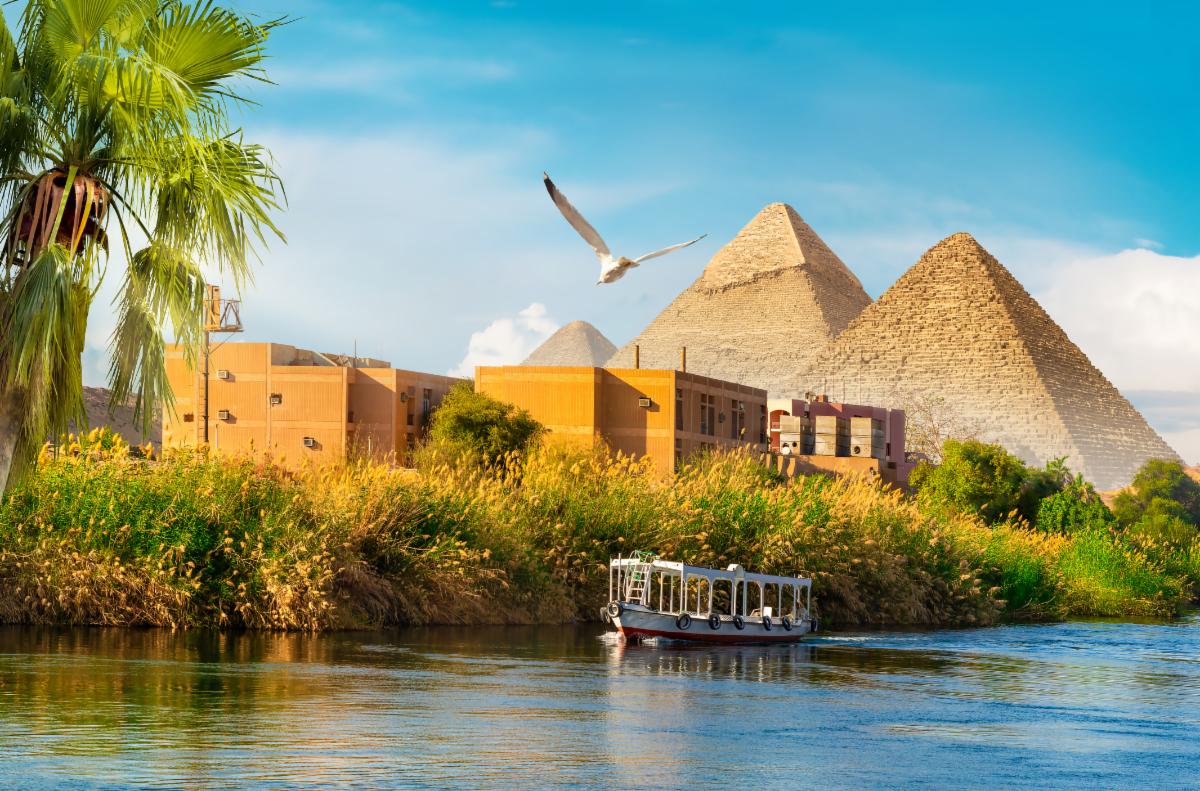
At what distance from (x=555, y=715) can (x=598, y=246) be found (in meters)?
11.3

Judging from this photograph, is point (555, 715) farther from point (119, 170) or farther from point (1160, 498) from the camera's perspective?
point (1160, 498)

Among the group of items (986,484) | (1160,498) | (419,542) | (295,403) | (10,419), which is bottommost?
(419,542)

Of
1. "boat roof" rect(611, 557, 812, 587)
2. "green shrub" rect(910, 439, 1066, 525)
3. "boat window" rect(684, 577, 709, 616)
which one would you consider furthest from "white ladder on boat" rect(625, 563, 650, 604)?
"green shrub" rect(910, 439, 1066, 525)

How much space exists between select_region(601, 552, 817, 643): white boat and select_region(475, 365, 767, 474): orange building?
3985cm

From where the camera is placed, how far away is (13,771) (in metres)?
15.0

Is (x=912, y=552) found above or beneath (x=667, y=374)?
beneath

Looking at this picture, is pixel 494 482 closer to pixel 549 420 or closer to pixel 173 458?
pixel 173 458

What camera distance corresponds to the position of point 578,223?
28750 mm

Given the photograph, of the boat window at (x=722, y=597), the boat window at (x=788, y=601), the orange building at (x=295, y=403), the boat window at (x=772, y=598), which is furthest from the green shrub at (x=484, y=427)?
the boat window at (x=722, y=597)

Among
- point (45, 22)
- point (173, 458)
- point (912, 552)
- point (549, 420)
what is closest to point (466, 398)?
point (549, 420)

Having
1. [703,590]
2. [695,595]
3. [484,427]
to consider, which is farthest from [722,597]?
[484,427]

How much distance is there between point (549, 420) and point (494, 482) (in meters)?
43.1

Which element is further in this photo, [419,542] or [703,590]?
[703,590]

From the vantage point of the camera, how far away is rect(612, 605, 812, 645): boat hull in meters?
34.1
